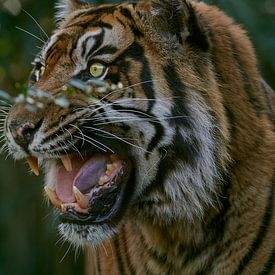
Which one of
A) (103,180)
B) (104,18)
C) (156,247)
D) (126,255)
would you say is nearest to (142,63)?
(104,18)

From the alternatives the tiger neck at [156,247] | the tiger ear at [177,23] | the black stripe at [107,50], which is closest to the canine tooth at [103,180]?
the tiger neck at [156,247]

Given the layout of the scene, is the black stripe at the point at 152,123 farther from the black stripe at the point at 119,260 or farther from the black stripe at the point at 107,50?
the black stripe at the point at 119,260

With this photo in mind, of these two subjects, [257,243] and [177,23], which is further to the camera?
[257,243]

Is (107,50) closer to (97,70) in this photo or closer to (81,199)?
(97,70)

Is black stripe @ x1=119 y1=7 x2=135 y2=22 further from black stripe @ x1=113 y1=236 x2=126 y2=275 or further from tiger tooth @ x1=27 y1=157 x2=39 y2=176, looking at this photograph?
black stripe @ x1=113 y1=236 x2=126 y2=275

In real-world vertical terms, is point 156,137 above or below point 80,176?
above

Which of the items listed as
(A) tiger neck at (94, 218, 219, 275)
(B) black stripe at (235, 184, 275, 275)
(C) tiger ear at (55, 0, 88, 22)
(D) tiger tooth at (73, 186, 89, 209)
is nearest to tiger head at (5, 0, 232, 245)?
(D) tiger tooth at (73, 186, 89, 209)

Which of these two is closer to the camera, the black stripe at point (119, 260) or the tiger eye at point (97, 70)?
the tiger eye at point (97, 70)

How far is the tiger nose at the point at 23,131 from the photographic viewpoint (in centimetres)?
402

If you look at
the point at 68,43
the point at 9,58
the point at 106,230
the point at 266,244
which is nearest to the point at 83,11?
the point at 68,43

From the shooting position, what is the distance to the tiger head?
4.18m

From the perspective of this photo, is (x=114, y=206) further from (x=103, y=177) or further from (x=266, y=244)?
(x=266, y=244)

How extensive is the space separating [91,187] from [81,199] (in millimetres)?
82

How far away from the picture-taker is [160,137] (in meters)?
4.25
